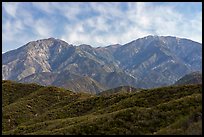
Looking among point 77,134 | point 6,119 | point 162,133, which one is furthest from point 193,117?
point 6,119

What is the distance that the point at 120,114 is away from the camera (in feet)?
118

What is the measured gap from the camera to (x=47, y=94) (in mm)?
85312

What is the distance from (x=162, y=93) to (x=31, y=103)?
35.7 meters

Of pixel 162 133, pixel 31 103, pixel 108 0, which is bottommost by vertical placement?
pixel 162 133

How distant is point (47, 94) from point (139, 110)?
52625 millimetres

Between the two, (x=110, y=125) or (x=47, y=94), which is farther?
(x=47, y=94)

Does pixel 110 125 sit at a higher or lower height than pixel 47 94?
lower

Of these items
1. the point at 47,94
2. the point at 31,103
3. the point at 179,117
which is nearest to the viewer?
the point at 179,117

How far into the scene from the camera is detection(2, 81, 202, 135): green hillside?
31672 mm

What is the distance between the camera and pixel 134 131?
31.6 metres

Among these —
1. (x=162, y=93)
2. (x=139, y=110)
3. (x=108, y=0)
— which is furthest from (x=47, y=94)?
(x=108, y=0)

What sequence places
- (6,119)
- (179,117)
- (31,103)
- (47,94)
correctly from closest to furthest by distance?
(179,117) → (6,119) → (31,103) → (47,94)

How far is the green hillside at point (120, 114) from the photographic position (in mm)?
A: 31672

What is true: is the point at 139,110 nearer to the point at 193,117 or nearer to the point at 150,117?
the point at 150,117
